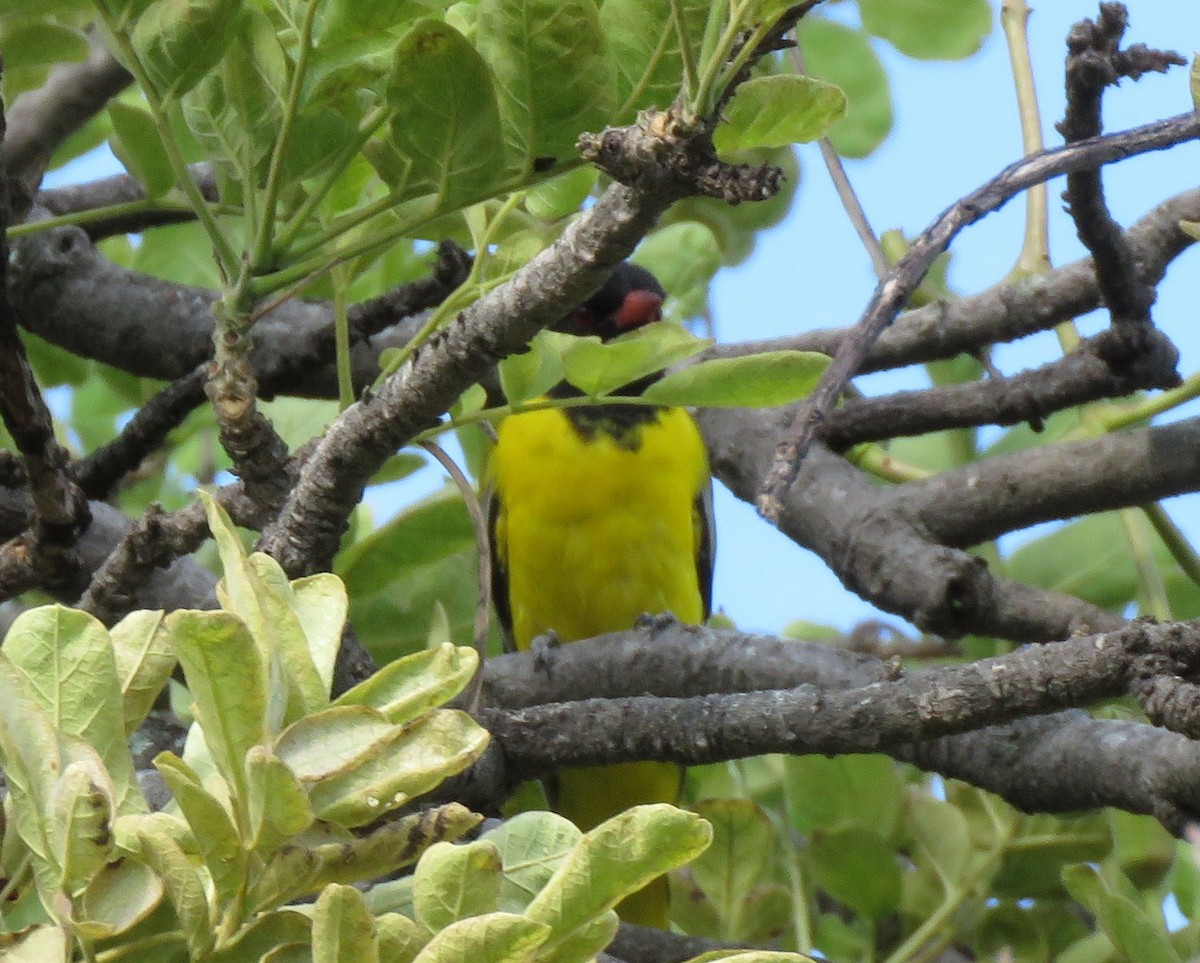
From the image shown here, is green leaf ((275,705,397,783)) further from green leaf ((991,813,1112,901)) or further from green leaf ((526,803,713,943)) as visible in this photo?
green leaf ((991,813,1112,901))

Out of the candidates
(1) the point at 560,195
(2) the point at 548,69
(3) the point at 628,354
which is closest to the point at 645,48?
(2) the point at 548,69

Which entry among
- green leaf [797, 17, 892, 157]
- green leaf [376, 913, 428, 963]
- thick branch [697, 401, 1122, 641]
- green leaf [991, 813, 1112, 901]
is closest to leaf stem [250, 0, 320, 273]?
green leaf [376, 913, 428, 963]

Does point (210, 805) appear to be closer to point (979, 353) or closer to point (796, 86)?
point (796, 86)

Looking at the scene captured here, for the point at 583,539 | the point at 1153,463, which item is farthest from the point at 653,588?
the point at 1153,463

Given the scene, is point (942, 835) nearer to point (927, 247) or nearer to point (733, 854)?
point (733, 854)

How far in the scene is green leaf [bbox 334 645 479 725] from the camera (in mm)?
910

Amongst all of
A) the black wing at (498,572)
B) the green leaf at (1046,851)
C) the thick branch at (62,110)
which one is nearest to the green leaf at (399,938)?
the green leaf at (1046,851)

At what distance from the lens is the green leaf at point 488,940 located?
0.76 meters

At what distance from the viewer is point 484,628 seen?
145cm

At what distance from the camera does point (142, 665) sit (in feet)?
3.14

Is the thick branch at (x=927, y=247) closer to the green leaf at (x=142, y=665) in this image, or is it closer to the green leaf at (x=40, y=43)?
the green leaf at (x=142, y=665)

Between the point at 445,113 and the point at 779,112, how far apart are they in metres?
0.24

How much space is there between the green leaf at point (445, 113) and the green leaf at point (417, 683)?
0.41 metres

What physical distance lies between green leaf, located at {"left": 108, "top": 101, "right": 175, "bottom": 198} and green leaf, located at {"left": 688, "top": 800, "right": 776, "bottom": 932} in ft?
2.76
